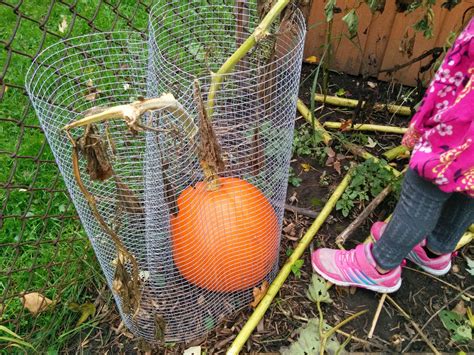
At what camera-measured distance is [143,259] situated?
1.64 metres

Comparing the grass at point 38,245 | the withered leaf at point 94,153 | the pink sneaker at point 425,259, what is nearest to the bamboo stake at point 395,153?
the pink sneaker at point 425,259

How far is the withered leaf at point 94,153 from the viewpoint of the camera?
105 cm

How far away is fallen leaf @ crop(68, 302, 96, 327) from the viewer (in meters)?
1.83

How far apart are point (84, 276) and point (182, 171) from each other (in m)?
0.82

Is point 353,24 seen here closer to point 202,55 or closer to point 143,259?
point 202,55

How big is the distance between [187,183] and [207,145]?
0.27 m

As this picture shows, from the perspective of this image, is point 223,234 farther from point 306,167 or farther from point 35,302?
point 306,167

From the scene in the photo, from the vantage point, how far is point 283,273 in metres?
1.93

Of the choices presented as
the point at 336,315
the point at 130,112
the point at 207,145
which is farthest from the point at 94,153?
the point at 336,315

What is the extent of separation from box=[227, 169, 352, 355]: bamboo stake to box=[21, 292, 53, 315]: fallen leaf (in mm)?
736

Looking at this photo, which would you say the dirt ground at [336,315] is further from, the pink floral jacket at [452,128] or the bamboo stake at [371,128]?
the pink floral jacket at [452,128]

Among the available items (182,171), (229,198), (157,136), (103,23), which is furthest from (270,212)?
(103,23)

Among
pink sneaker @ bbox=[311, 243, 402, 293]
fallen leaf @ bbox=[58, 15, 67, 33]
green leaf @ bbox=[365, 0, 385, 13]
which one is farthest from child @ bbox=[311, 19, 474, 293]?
fallen leaf @ bbox=[58, 15, 67, 33]

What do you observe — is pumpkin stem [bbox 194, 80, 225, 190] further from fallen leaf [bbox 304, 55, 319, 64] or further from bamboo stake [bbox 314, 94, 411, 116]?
fallen leaf [bbox 304, 55, 319, 64]
